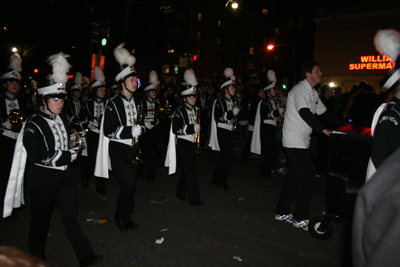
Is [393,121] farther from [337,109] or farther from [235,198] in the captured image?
[337,109]

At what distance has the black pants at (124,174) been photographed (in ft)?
13.9

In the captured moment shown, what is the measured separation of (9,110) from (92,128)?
5.20 ft

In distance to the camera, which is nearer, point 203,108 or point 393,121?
point 393,121

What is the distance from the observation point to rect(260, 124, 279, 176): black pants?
25.3 feet

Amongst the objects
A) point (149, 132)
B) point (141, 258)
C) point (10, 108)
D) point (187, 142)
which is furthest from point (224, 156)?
point (10, 108)

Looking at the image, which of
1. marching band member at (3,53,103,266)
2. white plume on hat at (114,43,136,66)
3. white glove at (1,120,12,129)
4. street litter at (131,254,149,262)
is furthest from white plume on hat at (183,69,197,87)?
street litter at (131,254,149,262)

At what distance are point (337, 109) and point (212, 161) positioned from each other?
13.9ft

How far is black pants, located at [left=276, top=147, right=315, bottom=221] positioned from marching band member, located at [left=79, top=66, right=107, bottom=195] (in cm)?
360

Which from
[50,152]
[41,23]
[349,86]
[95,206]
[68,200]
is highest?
[41,23]

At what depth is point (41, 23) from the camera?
2306 centimetres

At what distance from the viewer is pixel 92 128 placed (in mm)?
6590

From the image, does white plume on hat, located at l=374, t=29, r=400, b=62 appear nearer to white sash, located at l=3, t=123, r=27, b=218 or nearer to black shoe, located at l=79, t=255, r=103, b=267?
black shoe, located at l=79, t=255, r=103, b=267

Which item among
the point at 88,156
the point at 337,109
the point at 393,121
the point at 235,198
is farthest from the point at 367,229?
the point at 337,109

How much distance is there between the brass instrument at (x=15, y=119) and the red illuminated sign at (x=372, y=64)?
24.5 metres
